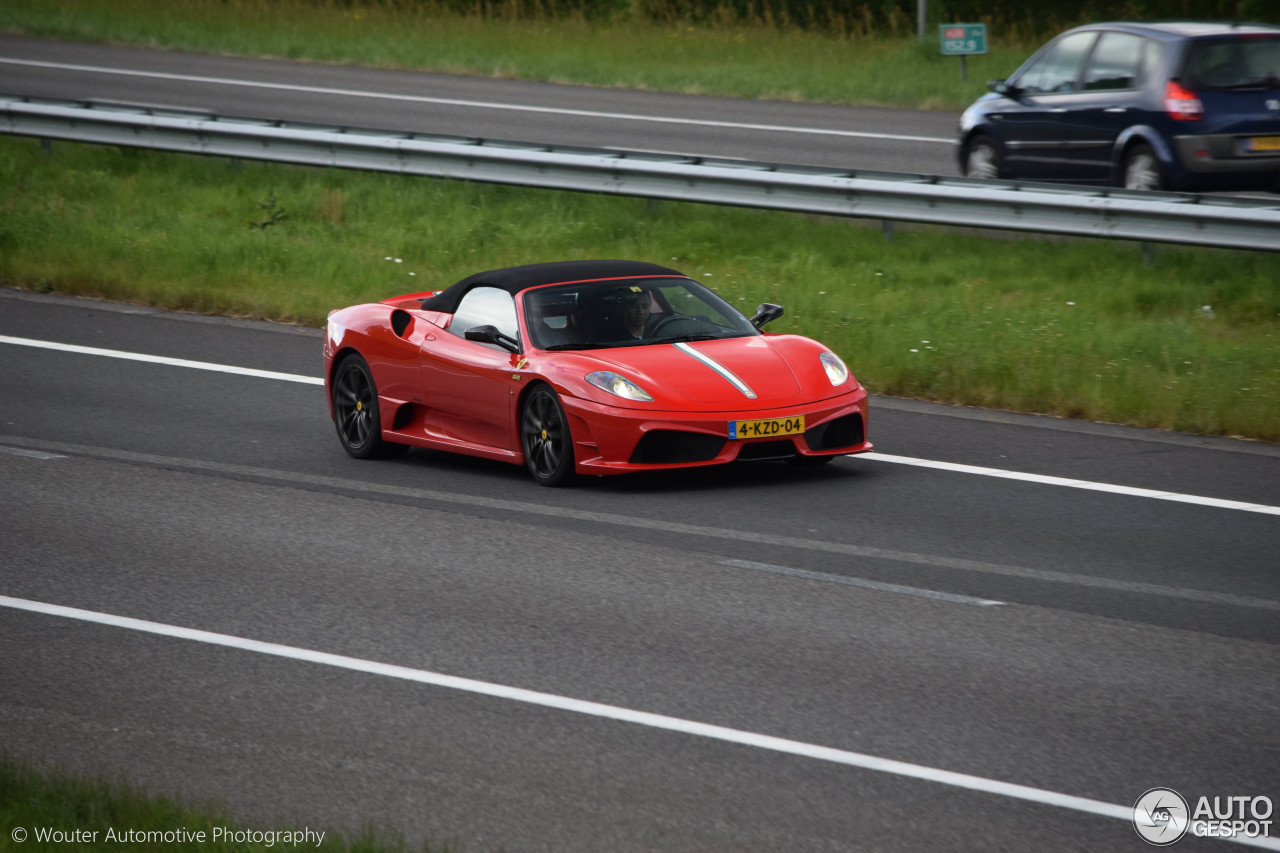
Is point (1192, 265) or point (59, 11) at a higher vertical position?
point (59, 11)

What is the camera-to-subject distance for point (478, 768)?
6.00 m

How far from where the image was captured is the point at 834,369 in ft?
34.8

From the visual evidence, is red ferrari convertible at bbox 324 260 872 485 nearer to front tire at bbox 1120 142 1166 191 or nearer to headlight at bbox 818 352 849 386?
headlight at bbox 818 352 849 386

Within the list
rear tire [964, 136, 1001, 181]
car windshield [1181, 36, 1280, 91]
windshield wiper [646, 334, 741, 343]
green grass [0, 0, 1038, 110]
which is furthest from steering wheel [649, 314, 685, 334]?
green grass [0, 0, 1038, 110]

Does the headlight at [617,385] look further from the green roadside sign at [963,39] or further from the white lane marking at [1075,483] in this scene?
the green roadside sign at [963,39]

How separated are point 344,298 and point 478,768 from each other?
453 inches

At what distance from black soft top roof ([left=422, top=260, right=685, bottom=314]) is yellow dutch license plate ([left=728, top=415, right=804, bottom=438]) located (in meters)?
1.52

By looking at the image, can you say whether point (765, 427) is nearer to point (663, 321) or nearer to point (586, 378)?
point (586, 378)

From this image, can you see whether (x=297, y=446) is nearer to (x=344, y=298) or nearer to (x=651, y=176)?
(x=344, y=298)

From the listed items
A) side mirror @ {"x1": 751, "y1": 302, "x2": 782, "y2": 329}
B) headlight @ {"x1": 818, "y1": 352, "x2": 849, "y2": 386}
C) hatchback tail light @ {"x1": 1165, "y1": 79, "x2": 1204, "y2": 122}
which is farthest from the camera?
hatchback tail light @ {"x1": 1165, "y1": 79, "x2": 1204, "y2": 122}

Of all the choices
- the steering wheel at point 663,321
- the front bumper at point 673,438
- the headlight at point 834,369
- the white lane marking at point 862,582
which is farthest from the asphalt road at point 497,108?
the white lane marking at point 862,582

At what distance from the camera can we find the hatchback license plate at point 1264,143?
52.4ft

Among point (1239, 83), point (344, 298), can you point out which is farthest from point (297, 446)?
point (1239, 83)

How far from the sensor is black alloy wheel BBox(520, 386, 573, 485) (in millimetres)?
10242
